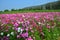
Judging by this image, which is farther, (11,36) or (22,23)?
(22,23)

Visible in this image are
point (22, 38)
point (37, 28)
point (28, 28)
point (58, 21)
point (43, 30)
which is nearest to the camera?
point (22, 38)

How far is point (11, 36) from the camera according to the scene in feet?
19.9

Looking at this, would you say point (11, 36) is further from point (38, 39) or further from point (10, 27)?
point (38, 39)

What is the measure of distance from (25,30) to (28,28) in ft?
0.65

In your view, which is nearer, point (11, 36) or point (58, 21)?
point (11, 36)

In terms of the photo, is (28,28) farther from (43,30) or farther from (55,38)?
(55,38)

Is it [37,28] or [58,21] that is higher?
[37,28]

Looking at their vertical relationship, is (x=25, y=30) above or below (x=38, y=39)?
above

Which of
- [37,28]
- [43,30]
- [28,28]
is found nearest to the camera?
[28,28]

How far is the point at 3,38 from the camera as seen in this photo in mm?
6234

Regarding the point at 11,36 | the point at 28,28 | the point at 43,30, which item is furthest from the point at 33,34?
the point at 43,30

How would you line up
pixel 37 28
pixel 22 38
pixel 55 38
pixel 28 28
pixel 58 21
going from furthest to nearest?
1. pixel 58 21
2. pixel 55 38
3. pixel 37 28
4. pixel 28 28
5. pixel 22 38

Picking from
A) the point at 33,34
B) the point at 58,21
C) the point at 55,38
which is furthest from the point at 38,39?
the point at 58,21

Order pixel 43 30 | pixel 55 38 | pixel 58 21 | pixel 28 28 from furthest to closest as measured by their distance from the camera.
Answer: pixel 58 21 → pixel 55 38 → pixel 43 30 → pixel 28 28
